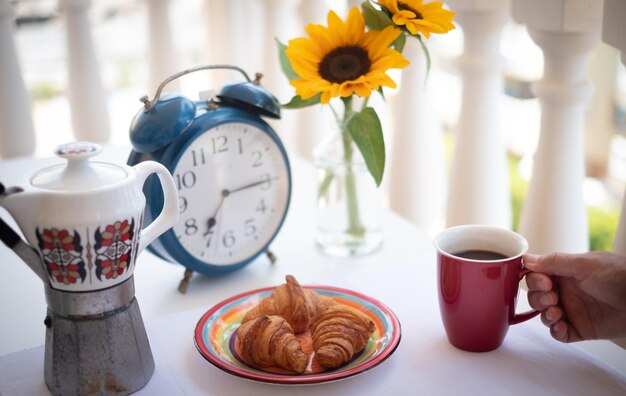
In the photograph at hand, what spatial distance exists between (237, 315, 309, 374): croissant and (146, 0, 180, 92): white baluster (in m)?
1.11

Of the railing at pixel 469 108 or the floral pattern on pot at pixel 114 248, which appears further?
the railing at pixel 469 108

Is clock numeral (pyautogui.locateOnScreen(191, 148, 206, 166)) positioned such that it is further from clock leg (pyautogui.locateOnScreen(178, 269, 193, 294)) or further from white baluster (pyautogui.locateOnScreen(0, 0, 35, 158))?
white baluster (pyautogui.locateOnScreen(0, 0, 35, 158))

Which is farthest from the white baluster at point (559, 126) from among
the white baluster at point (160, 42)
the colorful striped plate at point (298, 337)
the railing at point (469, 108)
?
the white baluster at point (160, 42)

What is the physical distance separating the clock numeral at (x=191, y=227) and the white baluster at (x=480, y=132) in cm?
47

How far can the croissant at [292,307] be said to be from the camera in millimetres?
844

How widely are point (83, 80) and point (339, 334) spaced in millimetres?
1164

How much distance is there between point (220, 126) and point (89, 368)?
1.20ft

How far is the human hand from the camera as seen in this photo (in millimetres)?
764

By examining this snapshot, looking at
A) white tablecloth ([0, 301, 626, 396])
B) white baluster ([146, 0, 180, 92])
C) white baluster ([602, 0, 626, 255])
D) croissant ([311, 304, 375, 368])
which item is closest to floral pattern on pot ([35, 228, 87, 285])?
white tablecloth ([0, 301, 626, 396])

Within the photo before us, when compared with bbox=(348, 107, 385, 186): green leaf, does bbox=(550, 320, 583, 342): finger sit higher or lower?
lower

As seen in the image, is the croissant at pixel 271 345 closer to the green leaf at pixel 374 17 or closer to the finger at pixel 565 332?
the finger at pixel 565 332

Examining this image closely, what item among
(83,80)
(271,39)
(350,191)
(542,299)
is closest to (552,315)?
(542,299)

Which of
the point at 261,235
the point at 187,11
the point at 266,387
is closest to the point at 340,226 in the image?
the point at 261,235

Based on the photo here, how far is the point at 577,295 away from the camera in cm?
82
